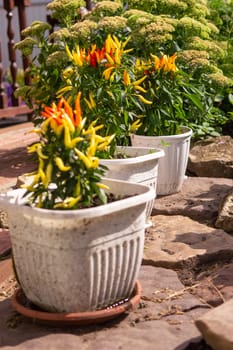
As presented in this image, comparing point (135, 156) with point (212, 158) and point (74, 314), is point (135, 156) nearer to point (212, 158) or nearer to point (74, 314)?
point (212, 158)

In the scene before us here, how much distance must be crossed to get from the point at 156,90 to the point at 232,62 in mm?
2067

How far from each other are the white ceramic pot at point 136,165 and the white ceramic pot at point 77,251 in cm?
87

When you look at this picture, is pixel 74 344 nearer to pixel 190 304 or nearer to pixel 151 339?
pixel 151 339

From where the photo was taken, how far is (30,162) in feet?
17.9

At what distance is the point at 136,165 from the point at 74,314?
3.90 feet

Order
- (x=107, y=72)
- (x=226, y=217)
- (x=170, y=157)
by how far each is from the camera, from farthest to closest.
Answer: (x=170, y=157) → (x=226, y=217) → (x=107, y=72)

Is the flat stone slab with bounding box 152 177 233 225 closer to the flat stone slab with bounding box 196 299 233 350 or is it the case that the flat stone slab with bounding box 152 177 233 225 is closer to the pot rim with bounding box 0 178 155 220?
the pot rim with bounding box 0 178 155 220

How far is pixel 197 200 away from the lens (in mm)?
4598

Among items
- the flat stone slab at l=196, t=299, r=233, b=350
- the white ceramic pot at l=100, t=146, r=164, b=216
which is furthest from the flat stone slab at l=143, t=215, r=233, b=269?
the flat stone slab at l=196, t=299, r=233, b=350

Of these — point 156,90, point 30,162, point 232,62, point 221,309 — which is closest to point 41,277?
point 221,309

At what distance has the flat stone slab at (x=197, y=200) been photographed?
4.39 m

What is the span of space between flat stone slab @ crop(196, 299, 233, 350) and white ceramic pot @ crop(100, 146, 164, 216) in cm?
128

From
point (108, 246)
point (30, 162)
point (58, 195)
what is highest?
point (58, 195)

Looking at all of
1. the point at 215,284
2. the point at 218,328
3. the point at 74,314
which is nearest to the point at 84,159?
the point at 74,314
